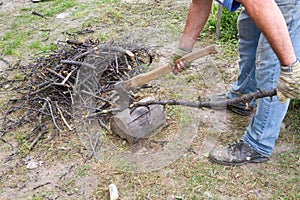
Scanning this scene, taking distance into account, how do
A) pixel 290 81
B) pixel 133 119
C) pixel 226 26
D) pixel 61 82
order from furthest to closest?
pixel 226 26 < pixel 61 82 < pixel 133 119 < pixel 290 81

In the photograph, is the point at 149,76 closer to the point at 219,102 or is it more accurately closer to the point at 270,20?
the point at 219,102

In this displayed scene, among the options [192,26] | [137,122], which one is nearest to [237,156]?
[137,122]

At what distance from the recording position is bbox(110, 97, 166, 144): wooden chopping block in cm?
255

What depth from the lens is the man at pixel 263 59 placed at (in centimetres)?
167

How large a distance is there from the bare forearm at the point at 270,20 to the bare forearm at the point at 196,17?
546 mm

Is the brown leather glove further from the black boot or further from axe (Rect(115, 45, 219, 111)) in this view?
the black boot

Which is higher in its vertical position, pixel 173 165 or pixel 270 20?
pixel 270 20

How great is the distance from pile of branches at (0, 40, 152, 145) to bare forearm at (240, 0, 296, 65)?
Result: 1459 millimetres

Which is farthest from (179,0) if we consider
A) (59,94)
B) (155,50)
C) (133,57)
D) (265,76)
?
(265,76)

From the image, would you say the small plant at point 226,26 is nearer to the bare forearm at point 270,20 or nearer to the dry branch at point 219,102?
the dry branch at point 219,102

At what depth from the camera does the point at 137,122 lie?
8.44 ft

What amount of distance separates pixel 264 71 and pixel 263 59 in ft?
0.27

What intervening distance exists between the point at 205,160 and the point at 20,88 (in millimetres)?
1876

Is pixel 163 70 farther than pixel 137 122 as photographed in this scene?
No
